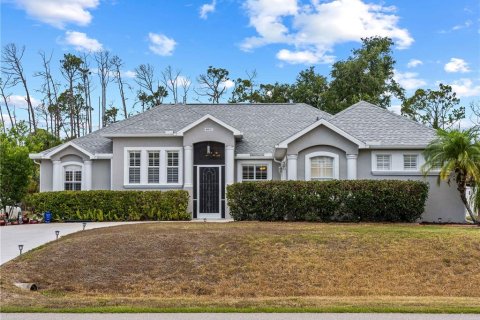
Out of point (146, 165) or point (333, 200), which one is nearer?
point (333, 200)

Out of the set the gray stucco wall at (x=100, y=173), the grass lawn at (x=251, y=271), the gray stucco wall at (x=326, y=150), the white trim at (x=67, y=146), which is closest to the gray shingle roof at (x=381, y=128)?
the gray stucco wall at (x=326, y=150)

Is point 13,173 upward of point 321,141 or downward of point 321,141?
downward

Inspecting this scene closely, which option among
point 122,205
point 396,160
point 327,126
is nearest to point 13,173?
point 122,205

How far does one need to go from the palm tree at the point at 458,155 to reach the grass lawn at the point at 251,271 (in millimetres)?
4353

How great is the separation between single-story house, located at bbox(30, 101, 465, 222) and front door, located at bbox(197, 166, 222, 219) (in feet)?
0.16

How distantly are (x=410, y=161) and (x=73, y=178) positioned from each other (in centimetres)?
1604

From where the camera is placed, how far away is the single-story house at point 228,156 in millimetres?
22516

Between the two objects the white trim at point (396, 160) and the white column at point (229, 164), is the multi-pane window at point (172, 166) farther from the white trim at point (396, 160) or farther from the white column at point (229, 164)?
the white trim at point (396, 160)

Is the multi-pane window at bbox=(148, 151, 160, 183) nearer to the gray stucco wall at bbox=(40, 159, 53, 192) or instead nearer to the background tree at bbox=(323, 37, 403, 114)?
the gray stucco wall at bbox=(40, 159, 53, 192)

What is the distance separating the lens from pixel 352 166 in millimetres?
22438

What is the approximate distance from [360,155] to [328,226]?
637 cm

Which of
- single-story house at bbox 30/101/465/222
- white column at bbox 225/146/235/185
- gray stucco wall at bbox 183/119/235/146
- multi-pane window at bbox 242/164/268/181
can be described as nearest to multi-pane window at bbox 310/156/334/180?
single-story house at bbox 30/101/465/222

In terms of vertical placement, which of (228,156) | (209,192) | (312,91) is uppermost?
(312,91)
